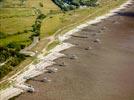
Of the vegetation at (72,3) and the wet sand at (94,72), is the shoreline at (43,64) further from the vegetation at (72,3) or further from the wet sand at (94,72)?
the vegetation at (72,3)

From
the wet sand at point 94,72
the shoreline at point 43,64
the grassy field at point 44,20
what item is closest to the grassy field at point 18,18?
the grassy field at point 44,20

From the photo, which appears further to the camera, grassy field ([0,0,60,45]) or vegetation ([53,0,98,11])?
vegetation ([53,0,98,11])

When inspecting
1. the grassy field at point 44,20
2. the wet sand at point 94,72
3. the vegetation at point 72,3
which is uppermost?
the vegetation at point 72,3

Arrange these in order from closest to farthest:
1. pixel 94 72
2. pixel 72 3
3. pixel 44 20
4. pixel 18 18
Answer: pixel 94 72 < pixel 18 18 < pixel 44 20 < pixel 72 3

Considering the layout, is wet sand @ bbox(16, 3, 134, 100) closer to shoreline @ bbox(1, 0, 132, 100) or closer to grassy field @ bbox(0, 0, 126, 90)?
shoreline @ bbox(1, 0, 132, 100)

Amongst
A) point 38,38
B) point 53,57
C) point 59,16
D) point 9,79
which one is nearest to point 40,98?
point 9,79

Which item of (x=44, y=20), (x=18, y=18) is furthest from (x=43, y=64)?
(x=44, y=20)

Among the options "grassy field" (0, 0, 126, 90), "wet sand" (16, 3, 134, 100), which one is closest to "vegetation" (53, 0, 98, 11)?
"grassy field" (0, 0, 126, 90)

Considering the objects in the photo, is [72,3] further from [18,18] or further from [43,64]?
[43,64]
